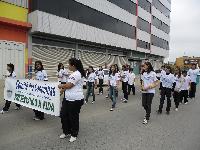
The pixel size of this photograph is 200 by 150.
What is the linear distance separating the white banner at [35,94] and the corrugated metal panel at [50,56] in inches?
513

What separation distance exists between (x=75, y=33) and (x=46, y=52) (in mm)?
3415

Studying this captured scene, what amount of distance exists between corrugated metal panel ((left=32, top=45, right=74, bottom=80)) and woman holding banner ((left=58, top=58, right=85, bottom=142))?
53.0 feet

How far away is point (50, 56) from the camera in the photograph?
24.2 m

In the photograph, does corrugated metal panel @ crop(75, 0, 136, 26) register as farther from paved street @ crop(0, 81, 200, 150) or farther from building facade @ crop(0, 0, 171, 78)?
paved street @ crop(0, 81, 200, 150)

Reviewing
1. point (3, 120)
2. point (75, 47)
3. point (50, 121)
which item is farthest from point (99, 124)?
point (75, 47)

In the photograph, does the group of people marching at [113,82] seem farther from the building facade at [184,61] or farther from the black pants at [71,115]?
the building facade at [184,61]

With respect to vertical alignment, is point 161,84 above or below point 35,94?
above

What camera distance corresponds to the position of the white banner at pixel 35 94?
7.29 metres

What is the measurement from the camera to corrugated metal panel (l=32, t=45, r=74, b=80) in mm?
22734

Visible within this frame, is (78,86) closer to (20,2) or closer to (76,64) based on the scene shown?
(76,64)

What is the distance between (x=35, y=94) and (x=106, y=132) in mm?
2347

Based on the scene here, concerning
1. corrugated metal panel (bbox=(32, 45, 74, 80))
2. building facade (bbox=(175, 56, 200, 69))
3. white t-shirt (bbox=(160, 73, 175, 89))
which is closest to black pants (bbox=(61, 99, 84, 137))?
white t-shirt (bbox=(160, 73, 175, 89))

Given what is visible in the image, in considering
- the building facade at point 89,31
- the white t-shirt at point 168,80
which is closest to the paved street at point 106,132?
the white t-shirt at point 168,80

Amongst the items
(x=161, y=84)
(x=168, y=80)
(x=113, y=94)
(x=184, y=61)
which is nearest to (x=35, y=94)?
(x=113, y=94)
